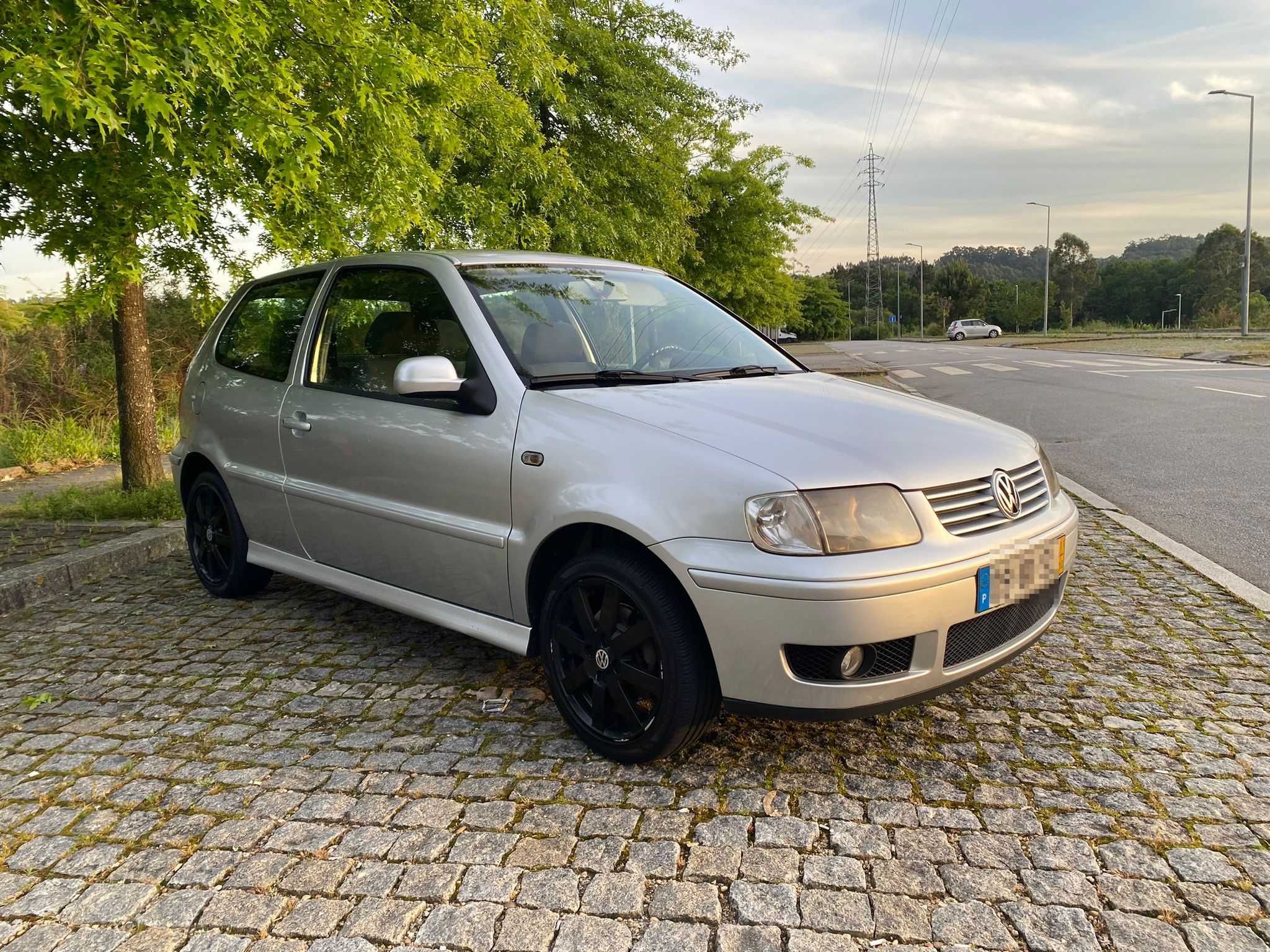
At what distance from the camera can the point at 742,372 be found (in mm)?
4082

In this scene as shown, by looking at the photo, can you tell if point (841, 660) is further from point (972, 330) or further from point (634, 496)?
point (972, 330)

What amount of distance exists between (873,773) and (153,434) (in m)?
7.14

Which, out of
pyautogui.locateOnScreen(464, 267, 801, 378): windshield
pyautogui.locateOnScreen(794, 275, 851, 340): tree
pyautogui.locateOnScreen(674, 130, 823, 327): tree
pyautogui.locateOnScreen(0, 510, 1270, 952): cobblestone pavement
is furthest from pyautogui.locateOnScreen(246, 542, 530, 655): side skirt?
pyautogui.locateOnScreen(794, 275, 851, 340): tree

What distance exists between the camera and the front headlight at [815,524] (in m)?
2.80

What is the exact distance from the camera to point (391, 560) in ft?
13.2

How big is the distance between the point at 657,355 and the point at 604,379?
421 millimetres

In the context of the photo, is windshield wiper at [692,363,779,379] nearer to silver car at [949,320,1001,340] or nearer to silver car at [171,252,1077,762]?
silver car at [171,252,1077,762]

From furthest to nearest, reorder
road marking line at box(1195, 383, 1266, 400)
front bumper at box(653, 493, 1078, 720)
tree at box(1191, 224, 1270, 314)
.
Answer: tree at box(1191, 224, 1270, 314) < road marking line at box(1195, 383, 1266, 400) < front bumper at box(653, 493, 1078, 720)

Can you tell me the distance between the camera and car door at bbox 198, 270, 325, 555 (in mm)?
4656

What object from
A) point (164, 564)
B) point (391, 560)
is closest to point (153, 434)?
point (164, 564)

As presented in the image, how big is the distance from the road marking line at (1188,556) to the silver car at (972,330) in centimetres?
6495

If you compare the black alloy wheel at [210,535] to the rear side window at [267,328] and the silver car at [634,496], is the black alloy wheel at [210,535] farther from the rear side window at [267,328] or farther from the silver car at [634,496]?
the rear side window at [267,328]

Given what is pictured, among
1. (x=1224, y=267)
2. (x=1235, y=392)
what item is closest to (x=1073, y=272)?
(x=1224, y=267)

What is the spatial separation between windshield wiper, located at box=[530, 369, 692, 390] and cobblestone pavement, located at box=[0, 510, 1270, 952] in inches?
51.6
